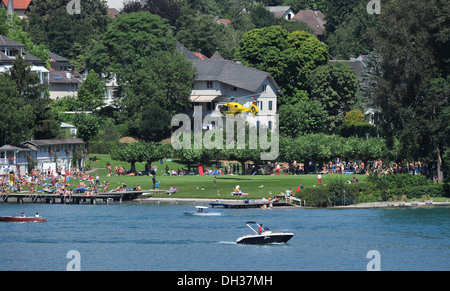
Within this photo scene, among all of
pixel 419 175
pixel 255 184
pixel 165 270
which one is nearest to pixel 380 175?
pixel 419 175

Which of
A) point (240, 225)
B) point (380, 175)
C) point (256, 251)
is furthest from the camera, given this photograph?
point (380, 175)

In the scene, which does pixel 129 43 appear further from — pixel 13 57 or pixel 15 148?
pixel 15 148

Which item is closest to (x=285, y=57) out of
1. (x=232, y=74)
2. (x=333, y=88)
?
(x=333, y=88)

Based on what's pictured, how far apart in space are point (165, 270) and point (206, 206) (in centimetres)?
3066

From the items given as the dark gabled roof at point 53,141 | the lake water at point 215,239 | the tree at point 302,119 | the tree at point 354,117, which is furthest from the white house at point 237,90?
the lake water at point 215,239

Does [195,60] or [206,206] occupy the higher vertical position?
[195,60]

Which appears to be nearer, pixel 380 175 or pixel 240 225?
pixel 240 225

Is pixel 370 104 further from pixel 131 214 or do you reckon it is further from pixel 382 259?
pixel 382 259

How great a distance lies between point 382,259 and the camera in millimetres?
79688

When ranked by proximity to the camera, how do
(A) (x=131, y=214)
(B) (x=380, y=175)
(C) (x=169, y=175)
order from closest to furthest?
(A) (x=131, y=214) → (B) (x=380, y=175) → (C) (x=169, y=175)

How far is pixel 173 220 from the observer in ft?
321

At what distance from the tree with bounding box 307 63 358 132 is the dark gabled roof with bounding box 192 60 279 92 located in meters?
5.91

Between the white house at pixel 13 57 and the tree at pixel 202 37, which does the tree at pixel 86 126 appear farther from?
the tree at pixel 202 37

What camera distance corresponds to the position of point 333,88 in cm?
15375
